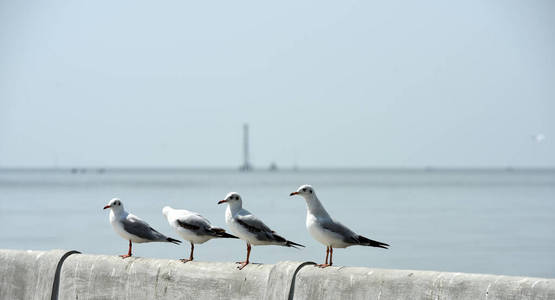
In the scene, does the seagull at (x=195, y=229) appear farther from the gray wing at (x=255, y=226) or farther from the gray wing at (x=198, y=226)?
the gray wing at (x=255, y=226)

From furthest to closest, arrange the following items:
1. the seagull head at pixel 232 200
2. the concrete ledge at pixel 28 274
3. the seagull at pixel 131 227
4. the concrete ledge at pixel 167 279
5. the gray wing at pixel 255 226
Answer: the seagull at pixel 131 227, the concrete ledge at pixel 28 274, the seagull head at pixel 232 200, the gray wing at pixel 255 226, the concrete ledge at pixel 167 279

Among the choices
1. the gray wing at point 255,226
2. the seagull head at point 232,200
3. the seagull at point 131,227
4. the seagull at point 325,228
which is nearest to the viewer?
the seagull at point 325,228

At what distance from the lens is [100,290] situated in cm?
893

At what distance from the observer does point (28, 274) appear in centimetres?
930

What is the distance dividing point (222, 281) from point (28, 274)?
8.18ft

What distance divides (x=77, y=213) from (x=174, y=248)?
3123cm

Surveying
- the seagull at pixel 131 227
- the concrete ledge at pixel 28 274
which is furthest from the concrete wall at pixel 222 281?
the seagull at pixel 131 227

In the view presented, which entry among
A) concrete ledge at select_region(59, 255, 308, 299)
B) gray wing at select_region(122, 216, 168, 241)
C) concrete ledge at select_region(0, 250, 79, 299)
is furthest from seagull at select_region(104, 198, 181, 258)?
concrete ledge at select_region(0, 250, 79, 299)

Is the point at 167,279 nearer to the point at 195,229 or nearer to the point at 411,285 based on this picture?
the point at 195,229

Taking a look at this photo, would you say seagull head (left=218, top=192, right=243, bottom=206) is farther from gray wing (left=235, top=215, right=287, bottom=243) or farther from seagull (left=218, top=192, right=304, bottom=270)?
gray wing (left=235, top=215, right=287, bottom=243)

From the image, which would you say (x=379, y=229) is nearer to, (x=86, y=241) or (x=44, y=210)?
(x=86, y=241)

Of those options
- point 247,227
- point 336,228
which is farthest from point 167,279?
point 336,228

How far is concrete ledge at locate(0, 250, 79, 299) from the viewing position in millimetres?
9203

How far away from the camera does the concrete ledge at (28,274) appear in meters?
9.20
